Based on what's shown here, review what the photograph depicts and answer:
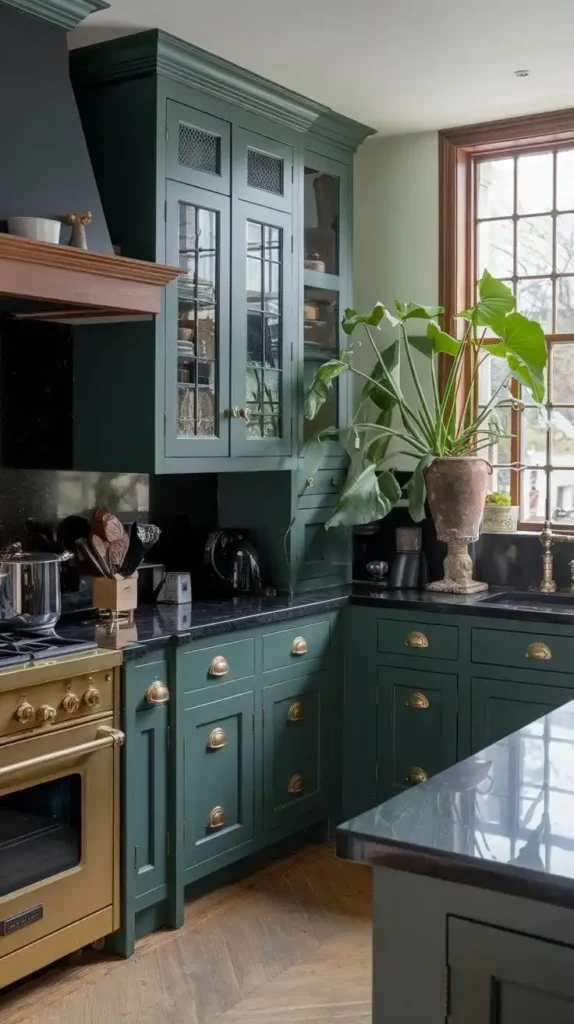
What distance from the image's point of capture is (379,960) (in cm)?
159

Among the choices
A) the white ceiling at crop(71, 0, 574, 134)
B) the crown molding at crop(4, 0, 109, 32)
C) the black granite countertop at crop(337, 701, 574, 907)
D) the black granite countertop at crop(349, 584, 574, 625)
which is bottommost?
the black granite countertop at crop(337, 701, 574, 907)

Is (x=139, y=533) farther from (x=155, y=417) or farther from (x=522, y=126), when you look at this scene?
(x=522, y=126)

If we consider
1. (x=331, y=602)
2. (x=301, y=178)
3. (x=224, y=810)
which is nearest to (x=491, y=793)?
(x=224, y=810)

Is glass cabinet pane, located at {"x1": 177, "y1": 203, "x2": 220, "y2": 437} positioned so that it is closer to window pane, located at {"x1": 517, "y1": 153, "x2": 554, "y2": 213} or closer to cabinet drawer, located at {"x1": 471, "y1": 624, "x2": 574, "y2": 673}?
cabinet drawer, located at {"x1": 471, "y1": 624, "x2": 574, "y2": 673}

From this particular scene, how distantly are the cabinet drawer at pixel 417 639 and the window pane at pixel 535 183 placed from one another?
1.76m

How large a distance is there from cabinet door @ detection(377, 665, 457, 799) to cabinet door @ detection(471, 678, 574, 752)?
0.09m

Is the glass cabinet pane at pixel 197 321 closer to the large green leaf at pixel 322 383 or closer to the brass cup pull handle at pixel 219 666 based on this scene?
the large green leaf at pixel 322 383

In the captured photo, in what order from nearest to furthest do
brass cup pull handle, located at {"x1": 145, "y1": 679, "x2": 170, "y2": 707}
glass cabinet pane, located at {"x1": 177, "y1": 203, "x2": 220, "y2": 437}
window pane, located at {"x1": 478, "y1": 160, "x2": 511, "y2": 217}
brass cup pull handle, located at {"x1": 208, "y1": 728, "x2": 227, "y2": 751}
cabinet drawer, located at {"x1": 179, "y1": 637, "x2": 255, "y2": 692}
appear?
brass cup pull handle, located at {"x1": 145, "y1": 679, "x2": 170, "y2": 707}, cabinet drawer, located at {"x1": 179, "y1": 637, "x2": 255, "y2": 692}, brass cup pull handle, located at {"x1": 208, "y1": 728, "x2": 227, "y2": 751}, glass cabinet pane, located at {"x1": 177, "y1": 203, "x2": 220, "y2": 437}, window pane, located at {"x1": 478, "y1": 160, "x2": 511, "y2": 217}

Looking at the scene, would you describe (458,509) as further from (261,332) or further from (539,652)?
(261,332)

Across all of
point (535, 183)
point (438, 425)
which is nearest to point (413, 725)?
point (438, 425)

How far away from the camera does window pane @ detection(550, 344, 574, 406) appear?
14.9 ft

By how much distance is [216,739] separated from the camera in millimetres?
3664

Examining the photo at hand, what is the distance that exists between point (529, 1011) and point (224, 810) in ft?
7.67

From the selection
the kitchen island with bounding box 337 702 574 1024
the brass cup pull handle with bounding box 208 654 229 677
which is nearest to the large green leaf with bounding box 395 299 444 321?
the brass cup pull handle with bounding box 208 654 229 677
